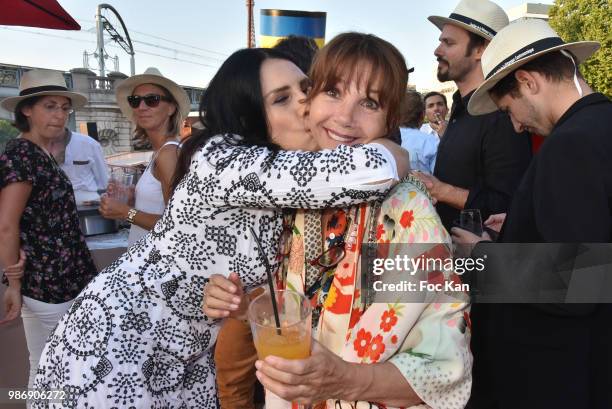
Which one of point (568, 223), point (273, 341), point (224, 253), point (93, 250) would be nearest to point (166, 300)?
point (224, 253)

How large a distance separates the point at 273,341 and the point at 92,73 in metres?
21.2

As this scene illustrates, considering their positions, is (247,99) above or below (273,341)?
above

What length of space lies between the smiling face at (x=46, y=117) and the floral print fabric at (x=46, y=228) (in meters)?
0.63

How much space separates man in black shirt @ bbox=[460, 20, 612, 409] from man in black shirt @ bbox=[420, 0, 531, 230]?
0.82 meters

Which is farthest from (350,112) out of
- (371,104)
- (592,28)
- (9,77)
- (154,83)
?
(592,28)

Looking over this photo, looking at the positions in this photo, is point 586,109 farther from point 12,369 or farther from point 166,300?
point 12,369

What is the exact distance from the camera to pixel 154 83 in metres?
3.90

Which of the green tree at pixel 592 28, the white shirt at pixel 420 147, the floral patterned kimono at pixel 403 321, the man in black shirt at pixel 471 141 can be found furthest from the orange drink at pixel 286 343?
the green tree at pixel 592 28

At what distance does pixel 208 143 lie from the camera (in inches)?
62.7

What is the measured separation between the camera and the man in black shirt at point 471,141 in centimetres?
306

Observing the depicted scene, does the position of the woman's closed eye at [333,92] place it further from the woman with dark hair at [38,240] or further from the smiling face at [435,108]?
the smiling face at [435,108]

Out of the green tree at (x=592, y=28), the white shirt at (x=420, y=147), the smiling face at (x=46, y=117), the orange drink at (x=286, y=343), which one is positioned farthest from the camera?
the green tree at (x=592, y=28)

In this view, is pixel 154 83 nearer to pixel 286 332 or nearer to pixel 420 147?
pixel 420 147

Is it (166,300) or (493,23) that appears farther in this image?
(493,23)
